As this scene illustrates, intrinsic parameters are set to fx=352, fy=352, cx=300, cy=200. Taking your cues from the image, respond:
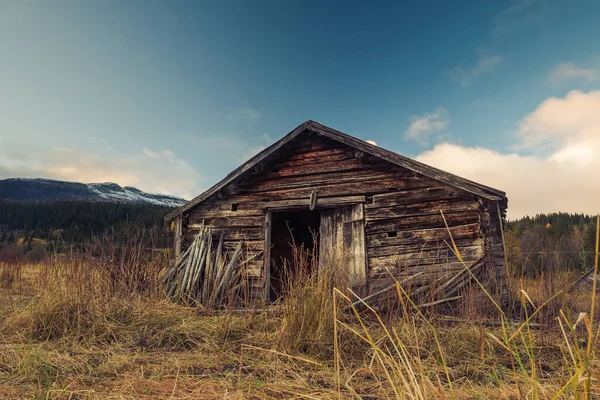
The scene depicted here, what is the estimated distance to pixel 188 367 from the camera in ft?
10.5

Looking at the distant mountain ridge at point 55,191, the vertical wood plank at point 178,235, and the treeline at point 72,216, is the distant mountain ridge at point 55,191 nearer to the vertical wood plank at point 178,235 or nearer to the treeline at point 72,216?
the treeline at point 72,216

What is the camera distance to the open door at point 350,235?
7.21m

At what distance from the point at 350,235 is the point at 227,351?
4.38m

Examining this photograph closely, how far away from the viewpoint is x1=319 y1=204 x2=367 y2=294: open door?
7.21m

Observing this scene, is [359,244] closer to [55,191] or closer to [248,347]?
[248,347]

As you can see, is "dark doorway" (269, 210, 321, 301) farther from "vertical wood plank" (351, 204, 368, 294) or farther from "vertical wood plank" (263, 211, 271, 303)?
"vertical wood plank" (351, 204, 368, 294)

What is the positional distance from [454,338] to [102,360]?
3658 mm

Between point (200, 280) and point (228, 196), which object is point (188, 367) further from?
point (228, 196)

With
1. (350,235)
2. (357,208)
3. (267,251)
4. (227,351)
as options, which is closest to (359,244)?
(350,235)

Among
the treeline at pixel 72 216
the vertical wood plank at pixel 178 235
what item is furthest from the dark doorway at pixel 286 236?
the treeline at pixel 72 216

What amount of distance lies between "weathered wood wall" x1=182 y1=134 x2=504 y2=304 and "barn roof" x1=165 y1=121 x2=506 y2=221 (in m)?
0.24

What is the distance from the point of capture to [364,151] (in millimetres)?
7547

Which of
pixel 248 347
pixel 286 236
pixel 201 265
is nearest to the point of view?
pixel 248 347

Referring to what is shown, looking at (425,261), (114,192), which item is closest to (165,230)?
(425,261)
